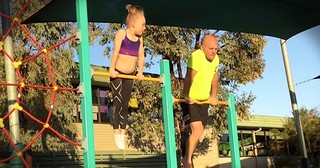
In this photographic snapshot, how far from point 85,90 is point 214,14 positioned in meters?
3.44

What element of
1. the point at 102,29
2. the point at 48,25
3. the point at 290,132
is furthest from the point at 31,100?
the point at 290,132

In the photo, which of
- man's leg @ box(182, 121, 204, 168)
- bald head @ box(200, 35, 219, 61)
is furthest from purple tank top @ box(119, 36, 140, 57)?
man's leg @ box(182, 121, 204, 168)

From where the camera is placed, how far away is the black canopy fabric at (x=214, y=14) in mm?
6445

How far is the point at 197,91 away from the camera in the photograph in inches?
224

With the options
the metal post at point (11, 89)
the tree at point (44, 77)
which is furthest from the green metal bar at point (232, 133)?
the tree at point (44, 77)

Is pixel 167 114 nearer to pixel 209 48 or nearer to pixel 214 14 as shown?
pixel 209 48

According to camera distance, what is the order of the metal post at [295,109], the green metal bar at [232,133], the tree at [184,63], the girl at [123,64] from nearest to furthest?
the girl at [123,64] → the green metal bar at [232,133] → the metal post at [295,109] → the tree at [184,63]

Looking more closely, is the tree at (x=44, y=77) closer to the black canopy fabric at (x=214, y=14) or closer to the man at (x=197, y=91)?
the black canopy fabric at (x=214, y=14)

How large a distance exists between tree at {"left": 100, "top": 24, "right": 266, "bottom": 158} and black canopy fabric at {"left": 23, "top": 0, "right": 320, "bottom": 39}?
1083 cm

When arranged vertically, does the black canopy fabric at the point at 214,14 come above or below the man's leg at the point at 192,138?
above

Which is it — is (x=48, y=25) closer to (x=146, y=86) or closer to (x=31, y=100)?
(x=31, y=100)

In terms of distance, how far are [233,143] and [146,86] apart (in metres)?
13.1

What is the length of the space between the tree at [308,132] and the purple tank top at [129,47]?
2738 centimetres

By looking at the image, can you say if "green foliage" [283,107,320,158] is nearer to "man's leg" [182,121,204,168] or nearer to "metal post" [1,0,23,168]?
"man's leg" [182,121,204,168]
